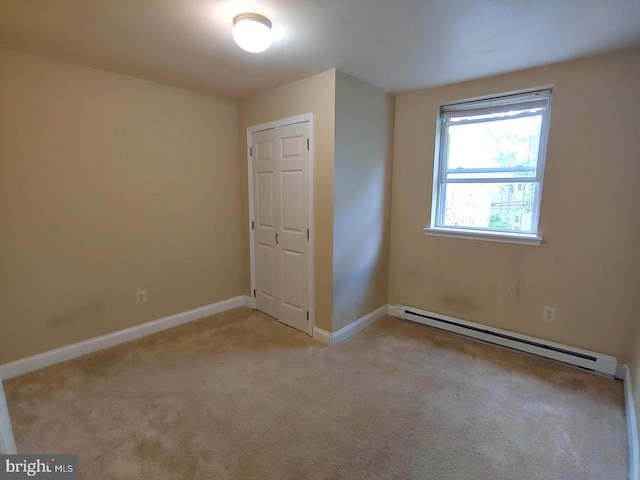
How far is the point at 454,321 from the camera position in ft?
10.1

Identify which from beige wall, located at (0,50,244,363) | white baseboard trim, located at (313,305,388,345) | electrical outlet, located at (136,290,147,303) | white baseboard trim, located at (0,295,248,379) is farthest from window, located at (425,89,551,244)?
electrical outlet, located at (136,290,147,303)

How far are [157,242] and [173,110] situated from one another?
128 cm

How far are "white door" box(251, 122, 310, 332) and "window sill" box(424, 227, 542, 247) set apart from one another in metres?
1.30

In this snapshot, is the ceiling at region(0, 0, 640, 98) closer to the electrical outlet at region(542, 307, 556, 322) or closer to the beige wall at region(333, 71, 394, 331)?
the beige wall at region(333, 71, 394, 331)

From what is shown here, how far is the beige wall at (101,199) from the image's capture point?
7.57ft

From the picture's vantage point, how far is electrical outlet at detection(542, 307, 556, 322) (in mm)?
2584

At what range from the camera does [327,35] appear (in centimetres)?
196

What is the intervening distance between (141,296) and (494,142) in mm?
3574

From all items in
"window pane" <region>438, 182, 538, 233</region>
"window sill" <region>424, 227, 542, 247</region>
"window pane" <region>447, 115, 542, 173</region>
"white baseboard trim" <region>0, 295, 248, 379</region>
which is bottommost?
"white baseboard trim" <region>0, 295, 248, 379</region>

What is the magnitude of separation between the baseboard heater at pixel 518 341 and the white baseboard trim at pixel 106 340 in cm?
209

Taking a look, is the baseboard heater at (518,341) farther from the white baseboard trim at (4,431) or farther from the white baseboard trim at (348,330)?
the white baseboard trim at (4,431)

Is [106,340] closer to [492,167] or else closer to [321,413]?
[321,413]

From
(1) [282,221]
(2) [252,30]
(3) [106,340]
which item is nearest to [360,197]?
(1) [282,221]

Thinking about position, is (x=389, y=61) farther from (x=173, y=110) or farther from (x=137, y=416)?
(x=137, y=416)
